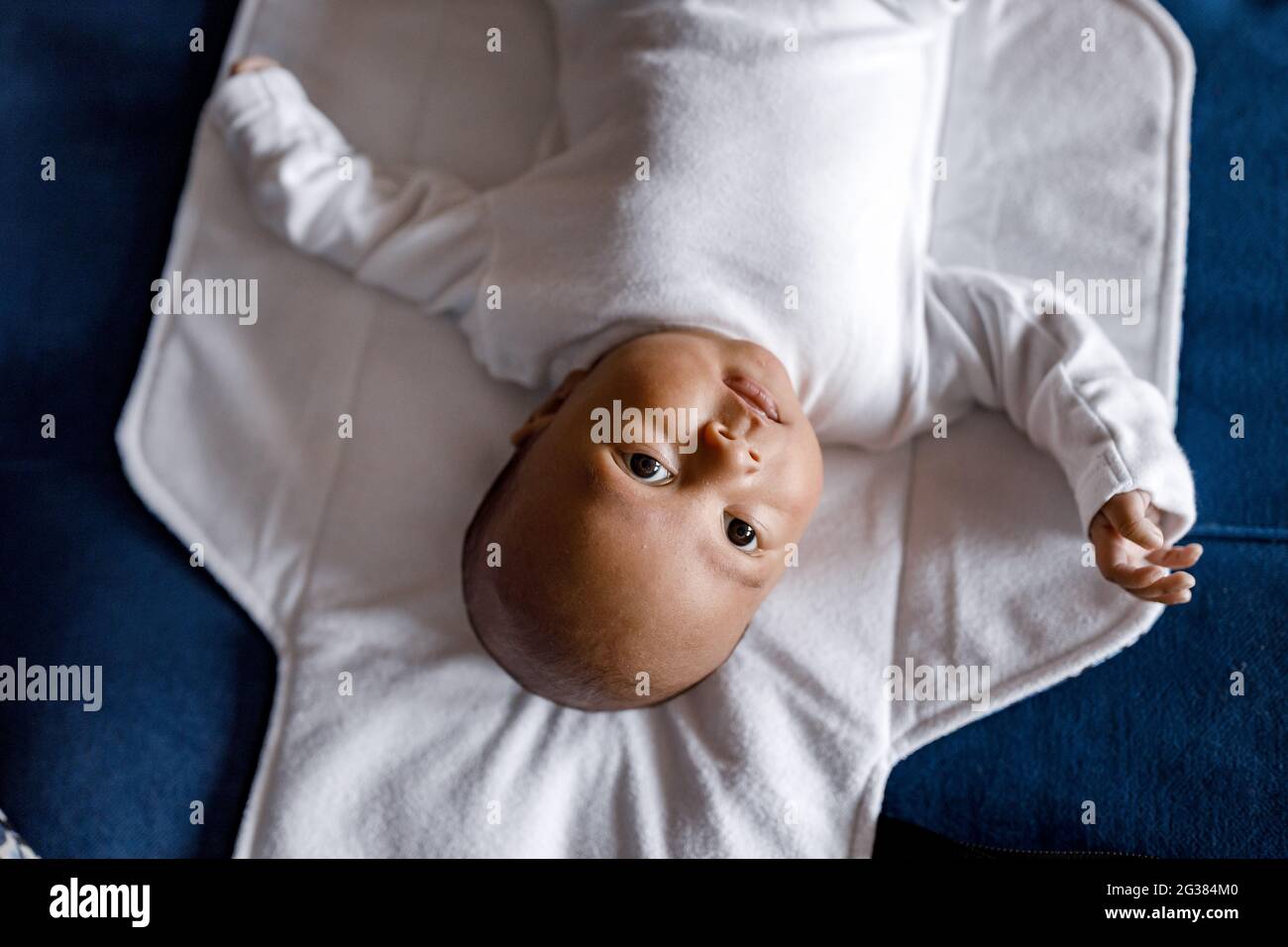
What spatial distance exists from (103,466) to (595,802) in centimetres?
62

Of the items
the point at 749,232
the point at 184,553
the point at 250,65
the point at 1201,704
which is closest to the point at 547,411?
the point at 749,232

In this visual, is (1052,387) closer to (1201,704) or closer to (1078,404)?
(1078,404)

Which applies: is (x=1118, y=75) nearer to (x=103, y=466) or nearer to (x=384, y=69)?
(x=384, y=69)

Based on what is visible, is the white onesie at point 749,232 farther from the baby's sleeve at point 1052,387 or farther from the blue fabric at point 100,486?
the blue fabric at point 100,486

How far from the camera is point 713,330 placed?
1159 millimetres

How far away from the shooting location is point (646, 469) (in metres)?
0.99

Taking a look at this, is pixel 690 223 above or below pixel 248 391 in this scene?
above

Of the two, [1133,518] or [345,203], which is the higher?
[345,203]

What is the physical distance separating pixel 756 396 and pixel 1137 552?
1.32 feet

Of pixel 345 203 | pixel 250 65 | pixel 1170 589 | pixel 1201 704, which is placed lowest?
pixel 1201 704

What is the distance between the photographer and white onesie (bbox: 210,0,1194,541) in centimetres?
116
